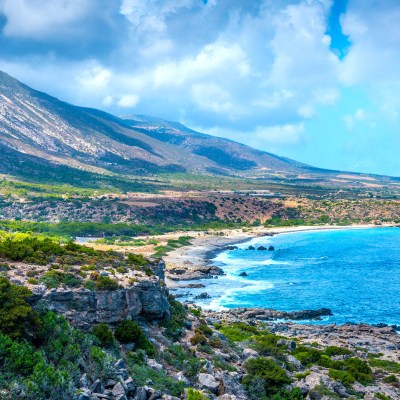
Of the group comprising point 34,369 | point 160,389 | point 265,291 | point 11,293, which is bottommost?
point 265,291

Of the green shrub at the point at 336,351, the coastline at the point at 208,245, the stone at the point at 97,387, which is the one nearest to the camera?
the stone at the point at 97,387

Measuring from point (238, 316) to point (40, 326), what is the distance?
39.4 meters

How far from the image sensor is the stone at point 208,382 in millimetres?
26062

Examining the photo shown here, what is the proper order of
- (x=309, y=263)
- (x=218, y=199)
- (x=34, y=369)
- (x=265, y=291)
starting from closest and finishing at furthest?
(x=34, y=369) < (x=265, y=291) < (x=309, y=263) < (x=218, y=199)

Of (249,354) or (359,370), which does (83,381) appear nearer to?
(249,354)

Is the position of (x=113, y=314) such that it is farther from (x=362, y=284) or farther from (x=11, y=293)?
(x=362, y=284)

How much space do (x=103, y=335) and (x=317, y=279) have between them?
66802mm

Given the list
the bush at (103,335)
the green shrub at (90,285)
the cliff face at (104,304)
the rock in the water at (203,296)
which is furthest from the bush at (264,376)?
the rock in the water at (203,296)

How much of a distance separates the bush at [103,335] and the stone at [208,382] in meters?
4.83

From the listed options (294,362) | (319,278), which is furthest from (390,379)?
(319,278)

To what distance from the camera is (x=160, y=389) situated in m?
23.5

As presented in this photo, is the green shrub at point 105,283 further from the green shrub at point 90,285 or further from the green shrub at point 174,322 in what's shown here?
the green shrub at point 174,322

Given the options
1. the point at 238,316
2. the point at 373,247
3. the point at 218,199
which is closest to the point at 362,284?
the point at 238,316

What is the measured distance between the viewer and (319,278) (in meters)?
88.8
